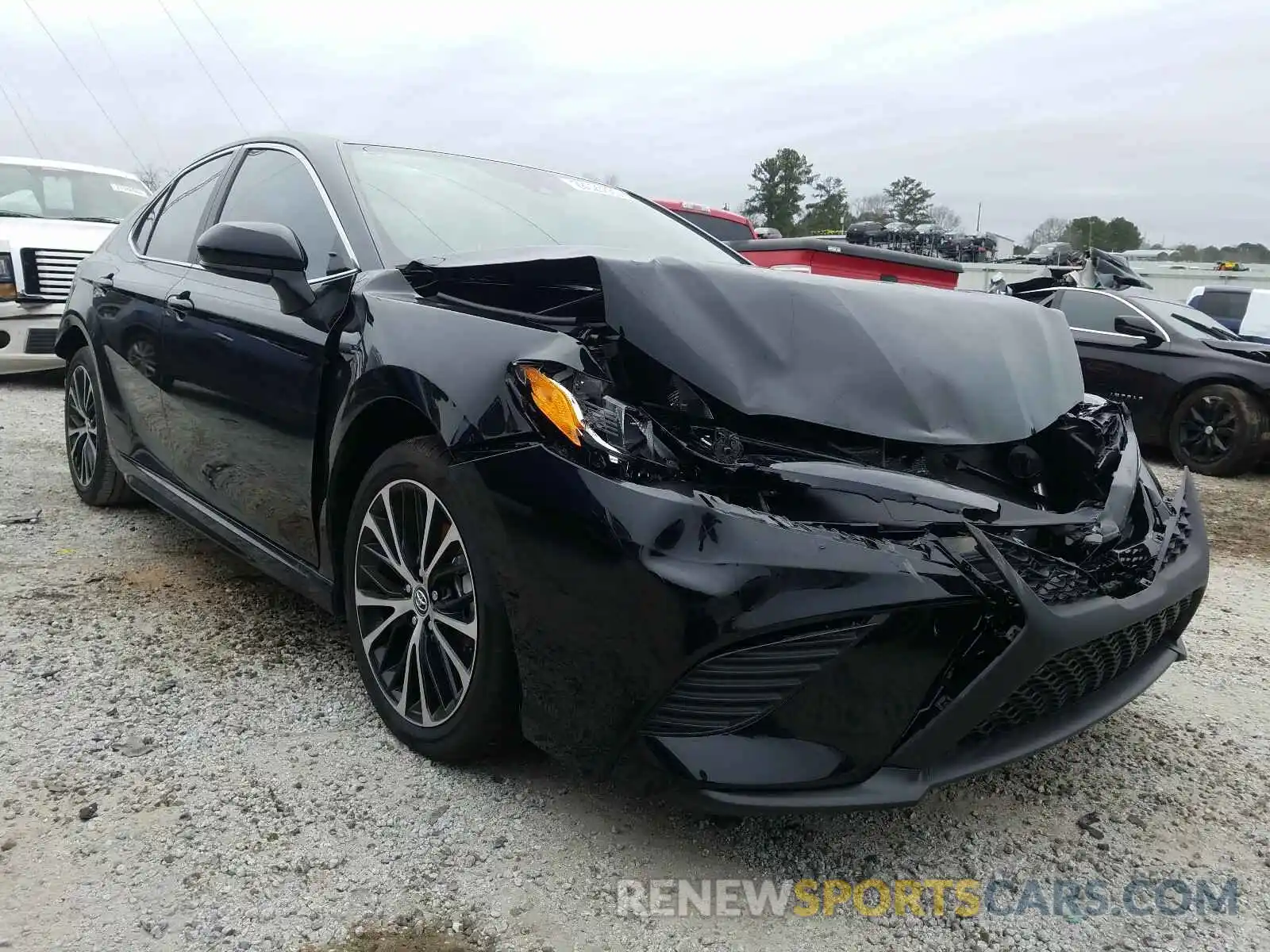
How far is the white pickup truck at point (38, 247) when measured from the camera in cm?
766

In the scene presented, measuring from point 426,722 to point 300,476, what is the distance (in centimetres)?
80

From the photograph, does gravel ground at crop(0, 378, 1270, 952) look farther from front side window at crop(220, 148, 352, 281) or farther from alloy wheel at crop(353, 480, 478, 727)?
front side window at crop(220, 148, 352, 281)

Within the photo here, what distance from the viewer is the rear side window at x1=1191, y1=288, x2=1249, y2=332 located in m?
12.5

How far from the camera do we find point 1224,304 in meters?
12.8

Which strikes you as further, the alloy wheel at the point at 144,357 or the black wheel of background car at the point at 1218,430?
the black wheel of background car at the point at 1218,430

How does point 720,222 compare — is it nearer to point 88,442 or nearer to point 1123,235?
point 88,442

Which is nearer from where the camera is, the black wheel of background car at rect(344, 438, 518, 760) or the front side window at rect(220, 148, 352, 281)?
the black wheel of background car at rect(344, 438, 518, 760)

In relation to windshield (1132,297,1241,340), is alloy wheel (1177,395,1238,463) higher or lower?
lower

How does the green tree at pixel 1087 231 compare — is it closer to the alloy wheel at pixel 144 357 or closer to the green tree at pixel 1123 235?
the green tree at pixel 1123 235

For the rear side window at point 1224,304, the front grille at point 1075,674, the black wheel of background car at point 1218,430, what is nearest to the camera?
the front grille at point 1075,674

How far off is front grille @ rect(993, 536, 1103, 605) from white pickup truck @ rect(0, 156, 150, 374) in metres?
7.53

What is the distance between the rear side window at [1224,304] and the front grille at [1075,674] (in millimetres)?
12103

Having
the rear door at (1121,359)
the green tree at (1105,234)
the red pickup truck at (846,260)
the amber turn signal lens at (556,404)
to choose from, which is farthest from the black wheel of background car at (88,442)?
the green tree at (1105,234)

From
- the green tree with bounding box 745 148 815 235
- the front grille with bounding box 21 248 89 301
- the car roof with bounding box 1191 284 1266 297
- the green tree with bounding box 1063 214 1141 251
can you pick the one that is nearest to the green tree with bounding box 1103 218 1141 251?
the green tree with bounding box 1063 214 1141 251
